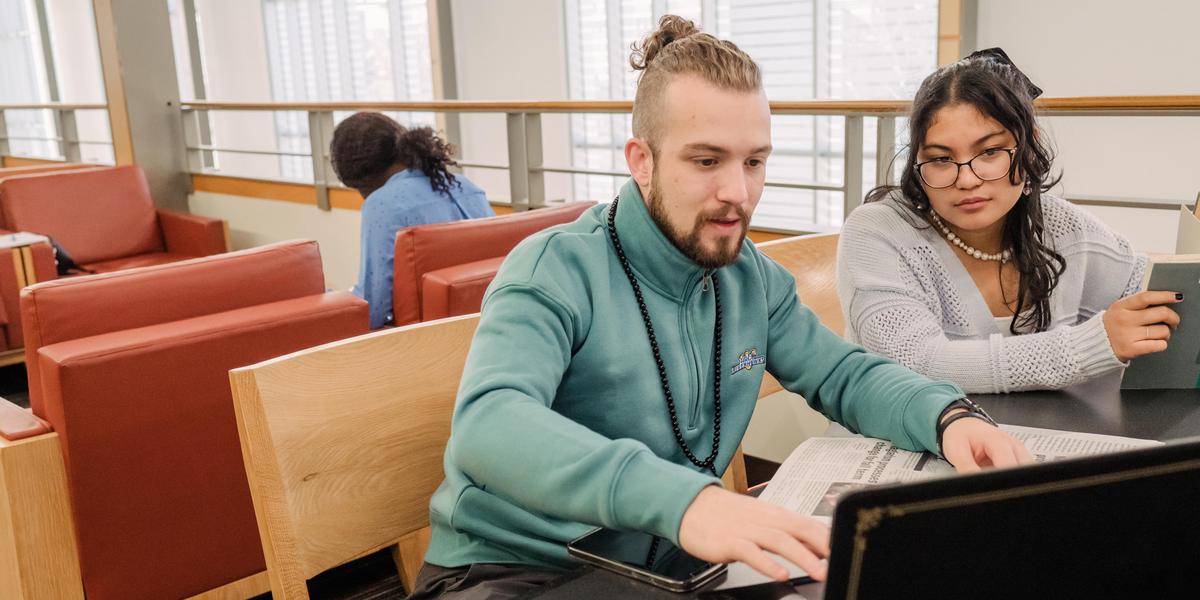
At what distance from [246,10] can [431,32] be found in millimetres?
3280

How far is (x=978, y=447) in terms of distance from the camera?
1044 mm

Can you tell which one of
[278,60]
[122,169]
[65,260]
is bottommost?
[65,260]

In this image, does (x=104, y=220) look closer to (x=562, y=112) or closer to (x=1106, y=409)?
(x=562, y=112)

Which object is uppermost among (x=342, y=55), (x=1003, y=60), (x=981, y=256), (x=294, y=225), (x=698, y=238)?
(x=342, y=55)

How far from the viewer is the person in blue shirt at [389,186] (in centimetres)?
318

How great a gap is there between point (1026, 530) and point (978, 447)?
0.58 metres

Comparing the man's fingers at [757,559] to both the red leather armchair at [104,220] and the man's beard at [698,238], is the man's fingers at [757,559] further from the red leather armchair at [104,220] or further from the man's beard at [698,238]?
the red leather armchair at [104,220]

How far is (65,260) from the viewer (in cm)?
481

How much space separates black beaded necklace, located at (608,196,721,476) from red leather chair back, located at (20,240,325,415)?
130cm

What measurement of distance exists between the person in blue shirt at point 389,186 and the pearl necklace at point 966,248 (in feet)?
6.22

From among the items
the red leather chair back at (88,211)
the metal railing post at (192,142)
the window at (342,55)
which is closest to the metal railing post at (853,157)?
the red leather chair back at (88,211)

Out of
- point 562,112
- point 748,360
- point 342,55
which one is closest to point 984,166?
point 748,360

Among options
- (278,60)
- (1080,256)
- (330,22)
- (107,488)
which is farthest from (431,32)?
(1080,256)

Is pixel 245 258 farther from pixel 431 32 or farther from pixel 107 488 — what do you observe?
pixel 431 32
